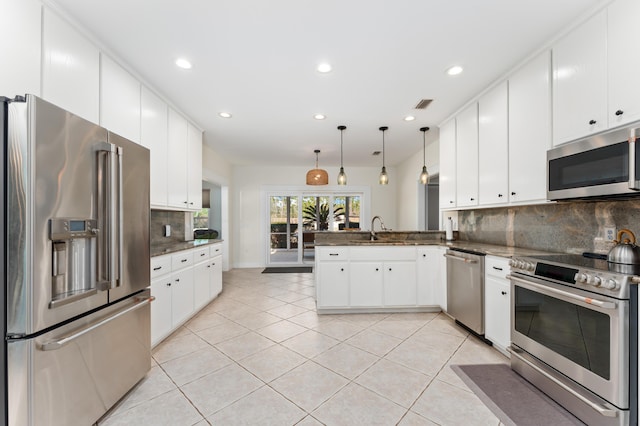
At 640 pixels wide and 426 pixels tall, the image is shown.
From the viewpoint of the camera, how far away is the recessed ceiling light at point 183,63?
2.25 meters

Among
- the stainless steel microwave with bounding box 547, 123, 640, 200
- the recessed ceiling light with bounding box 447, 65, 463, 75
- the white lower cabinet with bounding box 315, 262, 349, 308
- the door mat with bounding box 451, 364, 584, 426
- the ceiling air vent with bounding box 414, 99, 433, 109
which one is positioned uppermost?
the recessed ceiling light with bounding box 447, 65, 463, 75

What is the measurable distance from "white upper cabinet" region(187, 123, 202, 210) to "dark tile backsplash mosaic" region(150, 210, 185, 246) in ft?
1.30

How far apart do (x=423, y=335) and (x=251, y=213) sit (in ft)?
16.1

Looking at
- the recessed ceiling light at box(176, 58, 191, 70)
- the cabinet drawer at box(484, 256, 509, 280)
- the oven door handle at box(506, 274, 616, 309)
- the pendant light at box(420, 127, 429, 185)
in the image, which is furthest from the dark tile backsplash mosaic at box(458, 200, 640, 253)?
the recessed ceiling light at box(176, 58, 191, 70)

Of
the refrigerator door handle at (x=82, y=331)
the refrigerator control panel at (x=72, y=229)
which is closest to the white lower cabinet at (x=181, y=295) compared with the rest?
the refrigerator door handle at (x=82, y=331)

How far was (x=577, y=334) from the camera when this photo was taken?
1.58 metres

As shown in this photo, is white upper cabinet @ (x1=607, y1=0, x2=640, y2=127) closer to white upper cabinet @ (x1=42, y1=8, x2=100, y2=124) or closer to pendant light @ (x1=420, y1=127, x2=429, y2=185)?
pendant light @ (x1=420, y1=127, x2=429, y2=185)

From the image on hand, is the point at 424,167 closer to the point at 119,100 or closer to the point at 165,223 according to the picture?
the point at 119,100

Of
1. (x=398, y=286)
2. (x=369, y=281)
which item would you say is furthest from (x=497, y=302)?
(x=369, y=281)

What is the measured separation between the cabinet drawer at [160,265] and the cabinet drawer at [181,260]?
0.32ft

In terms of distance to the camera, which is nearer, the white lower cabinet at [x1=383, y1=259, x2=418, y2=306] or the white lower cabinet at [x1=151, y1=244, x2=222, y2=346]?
the white lower cabinet at [x1=151, y1=244, x2=222, y2=346]

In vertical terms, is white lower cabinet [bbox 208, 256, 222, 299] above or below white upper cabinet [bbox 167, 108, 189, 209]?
below

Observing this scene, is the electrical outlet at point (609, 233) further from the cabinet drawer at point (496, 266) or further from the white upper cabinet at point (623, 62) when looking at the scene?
the white upper cabinet at point (623, 62)

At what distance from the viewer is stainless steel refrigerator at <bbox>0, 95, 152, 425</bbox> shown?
45.7 inches
